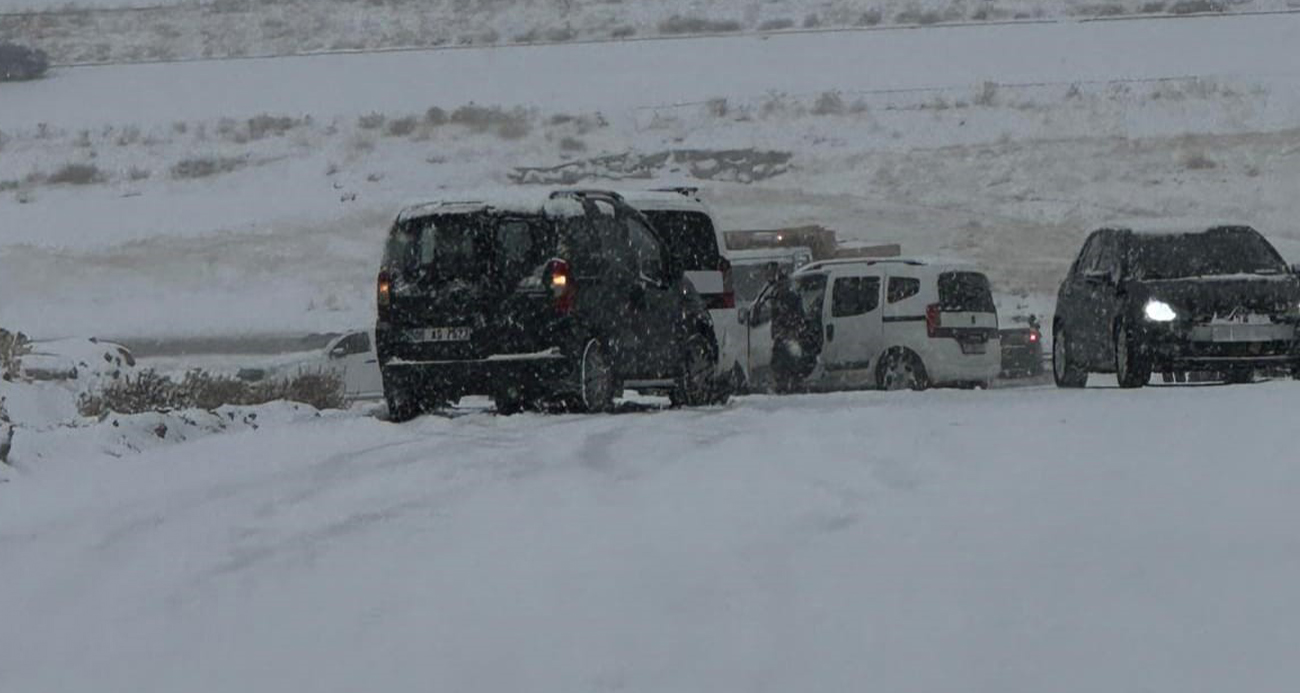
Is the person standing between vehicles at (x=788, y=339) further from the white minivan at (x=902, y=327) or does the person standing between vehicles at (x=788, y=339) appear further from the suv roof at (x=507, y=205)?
the suv roof at (x=507, y=205)

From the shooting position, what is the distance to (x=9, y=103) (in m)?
64.9

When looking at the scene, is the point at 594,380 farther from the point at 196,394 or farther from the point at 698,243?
the point at 196,394

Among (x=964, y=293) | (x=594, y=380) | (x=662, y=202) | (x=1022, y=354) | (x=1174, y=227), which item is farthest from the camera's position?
(x=1022, y=354)

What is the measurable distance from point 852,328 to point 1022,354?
5060 mm

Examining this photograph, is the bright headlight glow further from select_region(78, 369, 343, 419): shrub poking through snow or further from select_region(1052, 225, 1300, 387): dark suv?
select_region(78, 369, 343, 419): shrub poking through snow

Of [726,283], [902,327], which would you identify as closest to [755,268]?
[902,327]

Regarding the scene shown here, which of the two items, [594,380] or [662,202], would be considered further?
[662,202]

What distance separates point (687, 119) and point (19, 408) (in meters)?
39.7

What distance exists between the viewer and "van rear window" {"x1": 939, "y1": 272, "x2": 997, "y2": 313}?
24719mm

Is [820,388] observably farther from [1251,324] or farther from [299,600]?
[299,600]

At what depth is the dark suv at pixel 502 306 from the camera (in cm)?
1697

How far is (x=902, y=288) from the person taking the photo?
2477 centimetres

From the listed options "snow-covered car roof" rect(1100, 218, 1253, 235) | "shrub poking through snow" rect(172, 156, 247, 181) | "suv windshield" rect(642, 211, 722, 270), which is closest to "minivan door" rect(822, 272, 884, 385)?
"snow-covered car roof" rect(1100, 218, 1253, 235)

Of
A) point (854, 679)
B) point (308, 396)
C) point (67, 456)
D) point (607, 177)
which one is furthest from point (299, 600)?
point (607, 177)
